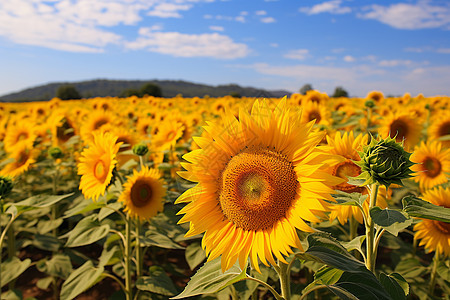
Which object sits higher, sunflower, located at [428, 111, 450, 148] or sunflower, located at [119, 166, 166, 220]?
sunflower, located at [428, 111, 450, 148]

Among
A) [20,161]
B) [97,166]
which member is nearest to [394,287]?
[97,166]

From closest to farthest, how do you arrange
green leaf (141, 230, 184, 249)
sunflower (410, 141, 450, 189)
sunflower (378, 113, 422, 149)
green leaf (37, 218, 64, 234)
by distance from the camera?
green leaf (141, 230, 184, 249) → sunflower (410, 141, 450, 189) → green leaf (37, 218, 64, 234) → sunflower (378, 113, 422, 149)

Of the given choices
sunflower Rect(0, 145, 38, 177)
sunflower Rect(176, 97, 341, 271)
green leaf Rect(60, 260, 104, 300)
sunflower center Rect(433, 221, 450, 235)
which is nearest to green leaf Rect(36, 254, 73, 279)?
green leaf Rect(60, 260, 104, 300)

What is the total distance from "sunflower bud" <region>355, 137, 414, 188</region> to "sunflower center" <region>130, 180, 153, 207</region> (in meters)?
2.00

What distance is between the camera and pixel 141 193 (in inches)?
110

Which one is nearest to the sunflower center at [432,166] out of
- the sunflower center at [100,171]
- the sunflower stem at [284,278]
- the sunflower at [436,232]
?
the sunflower at [436,232]

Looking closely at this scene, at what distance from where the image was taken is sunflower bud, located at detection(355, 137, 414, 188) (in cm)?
117

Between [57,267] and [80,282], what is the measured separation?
755mm

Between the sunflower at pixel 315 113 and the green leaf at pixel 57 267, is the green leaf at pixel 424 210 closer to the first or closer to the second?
the green leaf at pixel 57 267

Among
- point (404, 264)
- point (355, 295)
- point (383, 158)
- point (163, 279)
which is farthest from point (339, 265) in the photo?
point (404, 264)

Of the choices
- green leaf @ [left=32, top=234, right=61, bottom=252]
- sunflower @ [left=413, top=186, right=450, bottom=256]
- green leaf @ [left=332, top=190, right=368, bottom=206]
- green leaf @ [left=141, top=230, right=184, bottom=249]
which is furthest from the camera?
green leaf @ [left=32, top=234, right=61, bottom=252]

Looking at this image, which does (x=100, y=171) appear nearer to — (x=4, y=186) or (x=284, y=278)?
(x=4, y=186)

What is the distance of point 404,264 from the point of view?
2744 mm

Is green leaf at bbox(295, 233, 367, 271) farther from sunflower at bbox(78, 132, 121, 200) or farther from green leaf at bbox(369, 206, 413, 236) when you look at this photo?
sunflower at bbox(78, 132, 121, 200)
